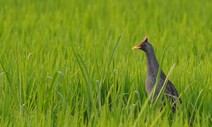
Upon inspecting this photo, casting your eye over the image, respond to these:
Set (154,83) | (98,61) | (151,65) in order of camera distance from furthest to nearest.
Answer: (98,61) < (151,65) < (154,83)

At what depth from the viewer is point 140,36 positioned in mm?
7418

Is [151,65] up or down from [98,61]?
up

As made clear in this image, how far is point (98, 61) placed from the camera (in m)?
5.39

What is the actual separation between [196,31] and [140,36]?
74 cm

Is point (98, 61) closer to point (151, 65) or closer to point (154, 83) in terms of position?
point (151, 65)

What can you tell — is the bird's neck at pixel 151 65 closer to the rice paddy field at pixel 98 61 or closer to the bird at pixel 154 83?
the bird at pixel 154 83

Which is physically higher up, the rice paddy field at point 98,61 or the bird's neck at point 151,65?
the bird's neck at point 151,65

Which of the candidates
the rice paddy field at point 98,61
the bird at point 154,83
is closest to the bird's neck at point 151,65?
the bird at point 154,83

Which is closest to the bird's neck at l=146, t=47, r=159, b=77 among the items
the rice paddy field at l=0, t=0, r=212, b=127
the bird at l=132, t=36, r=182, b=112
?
the bird at l=132, t=36, r=182, b=112

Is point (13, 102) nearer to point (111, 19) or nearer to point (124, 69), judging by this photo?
point (124, 69)

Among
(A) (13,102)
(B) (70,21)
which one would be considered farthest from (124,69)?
(B) (70,21)

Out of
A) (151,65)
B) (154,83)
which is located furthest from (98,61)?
(154,83)

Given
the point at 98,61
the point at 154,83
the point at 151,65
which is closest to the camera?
the point at 154,83

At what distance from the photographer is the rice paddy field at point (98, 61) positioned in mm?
3908
